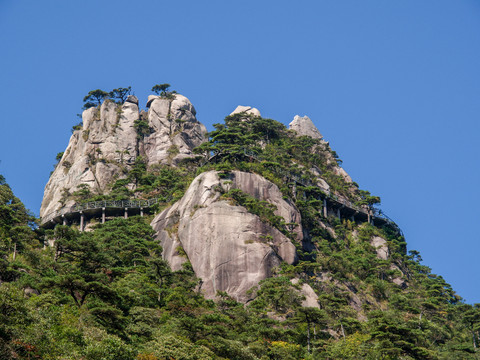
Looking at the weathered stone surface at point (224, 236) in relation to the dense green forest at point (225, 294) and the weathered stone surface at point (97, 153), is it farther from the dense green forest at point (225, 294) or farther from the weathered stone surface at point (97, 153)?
the weathered stone surface at point (97, 153)

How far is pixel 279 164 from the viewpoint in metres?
72.1

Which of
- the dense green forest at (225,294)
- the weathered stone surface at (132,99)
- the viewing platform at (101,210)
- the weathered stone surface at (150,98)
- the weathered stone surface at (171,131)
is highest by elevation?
the weathered stone surface at (150,98)

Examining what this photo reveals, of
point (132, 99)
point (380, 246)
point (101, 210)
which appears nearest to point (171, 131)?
point (132, 99)

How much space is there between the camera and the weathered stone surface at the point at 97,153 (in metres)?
83.8

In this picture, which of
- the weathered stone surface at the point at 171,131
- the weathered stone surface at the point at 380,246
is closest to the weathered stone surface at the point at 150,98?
the weathered stone surface at the point at 171,131

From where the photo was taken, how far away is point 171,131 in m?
94.6

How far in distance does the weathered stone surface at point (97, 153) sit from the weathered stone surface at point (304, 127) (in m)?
23.5

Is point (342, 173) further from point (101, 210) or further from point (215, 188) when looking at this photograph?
point (101, 210)

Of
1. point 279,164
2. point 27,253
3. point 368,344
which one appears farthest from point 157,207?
point 368,344

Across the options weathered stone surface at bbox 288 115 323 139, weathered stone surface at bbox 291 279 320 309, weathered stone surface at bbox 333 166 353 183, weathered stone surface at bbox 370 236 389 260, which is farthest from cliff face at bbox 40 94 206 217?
weathered stone surface at bbox 291 279 320 309

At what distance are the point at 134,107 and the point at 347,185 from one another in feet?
111

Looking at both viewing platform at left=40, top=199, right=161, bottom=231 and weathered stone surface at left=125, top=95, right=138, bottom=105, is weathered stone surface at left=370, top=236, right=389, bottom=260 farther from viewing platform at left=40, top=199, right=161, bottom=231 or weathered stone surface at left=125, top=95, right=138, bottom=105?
weathered stone surface at left=125, top=95, right=138, bottom=105

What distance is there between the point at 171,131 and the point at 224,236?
38450mm

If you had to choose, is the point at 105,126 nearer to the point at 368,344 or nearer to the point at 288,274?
the point at 288,274
